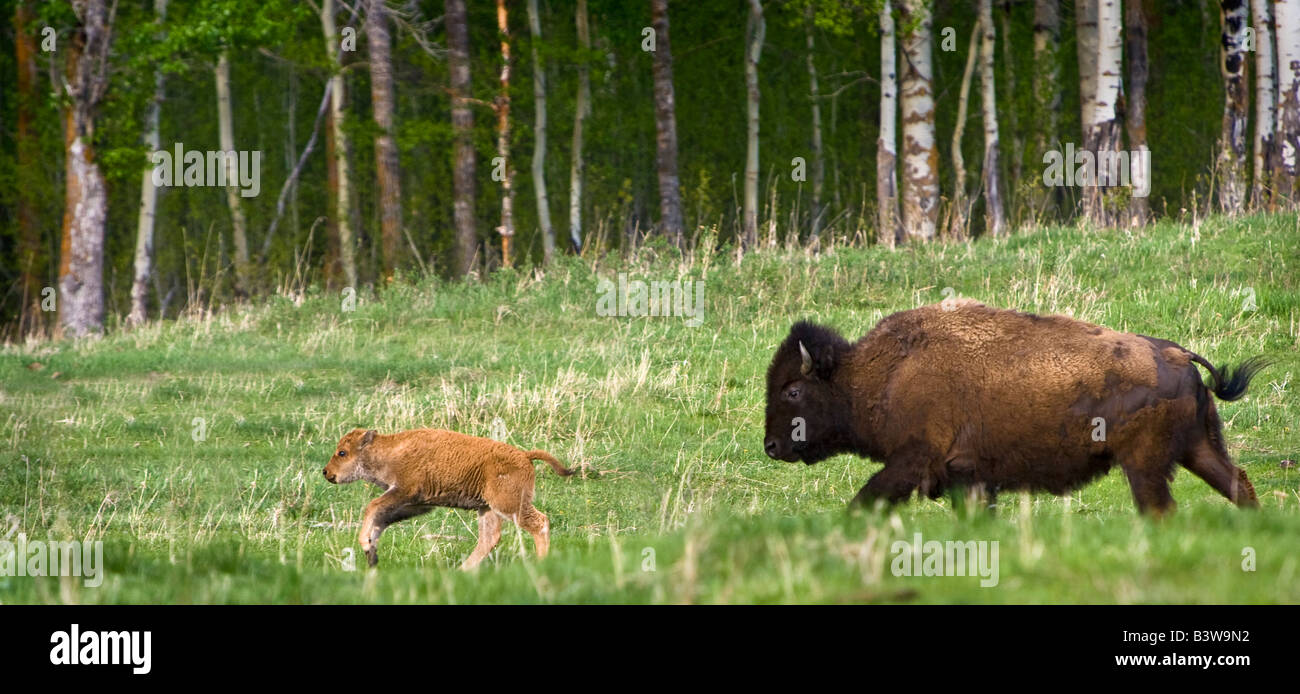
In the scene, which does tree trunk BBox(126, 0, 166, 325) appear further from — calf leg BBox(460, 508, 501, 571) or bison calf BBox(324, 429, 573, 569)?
calf leg BBox(460, 508, 501, 571)

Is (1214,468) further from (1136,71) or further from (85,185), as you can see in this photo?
(85,185)

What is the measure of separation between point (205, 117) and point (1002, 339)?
4509cm

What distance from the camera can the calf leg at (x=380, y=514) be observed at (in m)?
8.98

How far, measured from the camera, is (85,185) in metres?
27.0

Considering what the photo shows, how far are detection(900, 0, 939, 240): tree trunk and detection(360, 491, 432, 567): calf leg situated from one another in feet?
54.4

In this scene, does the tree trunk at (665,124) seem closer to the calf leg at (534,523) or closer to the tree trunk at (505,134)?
the tree trunk at (505,134)

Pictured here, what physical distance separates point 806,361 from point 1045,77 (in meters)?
22.9

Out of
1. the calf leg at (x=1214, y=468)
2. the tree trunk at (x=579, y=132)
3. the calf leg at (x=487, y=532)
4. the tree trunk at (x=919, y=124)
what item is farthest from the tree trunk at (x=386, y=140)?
the calf leg at (x=1214, y=468)

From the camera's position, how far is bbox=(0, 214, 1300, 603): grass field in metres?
5.45

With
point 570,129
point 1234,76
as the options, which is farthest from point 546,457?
point 570,129

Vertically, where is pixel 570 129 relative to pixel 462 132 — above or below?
above

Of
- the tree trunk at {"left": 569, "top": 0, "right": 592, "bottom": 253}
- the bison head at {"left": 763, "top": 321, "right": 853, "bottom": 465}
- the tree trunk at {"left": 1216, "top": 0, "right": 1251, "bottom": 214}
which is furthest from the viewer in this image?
the tree trunk at {"left": 569, "top": 0, "right": 592, "bottom": 253}
